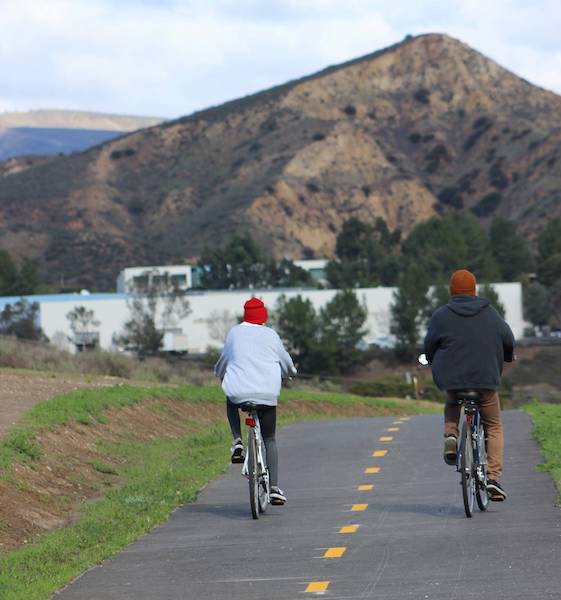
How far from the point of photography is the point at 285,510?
524 inches

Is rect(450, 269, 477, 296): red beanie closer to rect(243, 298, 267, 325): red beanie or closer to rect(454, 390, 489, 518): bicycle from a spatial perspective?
rect(454, 390, 489, 518): bicycle

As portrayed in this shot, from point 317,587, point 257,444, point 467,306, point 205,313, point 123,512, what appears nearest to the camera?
point 317,587

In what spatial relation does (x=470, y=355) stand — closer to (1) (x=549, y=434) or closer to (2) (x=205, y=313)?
(1) (x=549, y=434)

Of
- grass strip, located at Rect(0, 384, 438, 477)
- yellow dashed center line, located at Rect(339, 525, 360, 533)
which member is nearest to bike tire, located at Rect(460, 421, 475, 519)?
yellow dashed center line, located at Rect(339, 525, 360, 533)

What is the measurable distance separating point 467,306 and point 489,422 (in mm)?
1012

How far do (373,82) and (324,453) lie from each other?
157780 mm

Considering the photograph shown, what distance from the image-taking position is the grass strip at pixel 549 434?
14938 millimetres

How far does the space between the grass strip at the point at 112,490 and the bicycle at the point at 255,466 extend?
3.02 ft

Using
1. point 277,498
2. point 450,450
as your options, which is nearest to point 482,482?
point 450,450

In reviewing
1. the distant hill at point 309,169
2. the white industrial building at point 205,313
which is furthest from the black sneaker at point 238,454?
the distant hill at point 309,169

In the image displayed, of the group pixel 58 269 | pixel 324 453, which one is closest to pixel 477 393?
pixel 324 453

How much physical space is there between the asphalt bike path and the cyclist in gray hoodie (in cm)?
62

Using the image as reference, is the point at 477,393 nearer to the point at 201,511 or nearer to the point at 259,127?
the point at 201,511

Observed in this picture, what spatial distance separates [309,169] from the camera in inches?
5955
